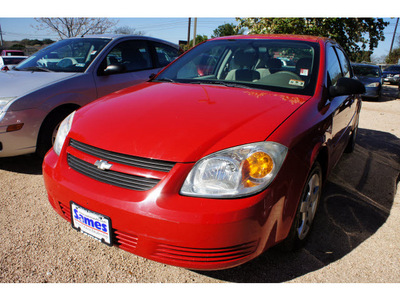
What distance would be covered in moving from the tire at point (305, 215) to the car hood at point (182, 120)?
0.51 m

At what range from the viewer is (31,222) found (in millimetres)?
2297

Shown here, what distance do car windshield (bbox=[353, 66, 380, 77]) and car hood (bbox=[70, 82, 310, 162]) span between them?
40.0 ft

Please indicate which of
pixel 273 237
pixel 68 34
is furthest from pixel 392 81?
pixel 273 237

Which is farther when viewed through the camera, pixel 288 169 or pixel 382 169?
pixel 382 169

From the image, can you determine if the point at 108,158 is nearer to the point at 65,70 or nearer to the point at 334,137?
the point at 334,137

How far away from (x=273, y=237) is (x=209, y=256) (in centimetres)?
37

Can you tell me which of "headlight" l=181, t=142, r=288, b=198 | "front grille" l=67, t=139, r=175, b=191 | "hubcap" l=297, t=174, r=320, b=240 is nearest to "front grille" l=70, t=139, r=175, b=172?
"front grille" l=67, t=139, r=175, b=191

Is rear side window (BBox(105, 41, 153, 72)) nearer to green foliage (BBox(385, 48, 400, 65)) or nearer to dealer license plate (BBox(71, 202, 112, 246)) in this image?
dealer license plate (BBox(71, 202, 112, 246))

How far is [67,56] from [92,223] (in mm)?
3154

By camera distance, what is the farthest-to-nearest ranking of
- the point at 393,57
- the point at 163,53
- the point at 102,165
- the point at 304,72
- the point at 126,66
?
1. the point at 393,57
2. the point at 163,53
3. the point at 126,66
4. the point at 304,72
5. the point at 102,165

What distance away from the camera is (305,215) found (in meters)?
2.02

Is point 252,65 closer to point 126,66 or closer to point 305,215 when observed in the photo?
point 305,215

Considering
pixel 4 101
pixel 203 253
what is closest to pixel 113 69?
pixel 4 101

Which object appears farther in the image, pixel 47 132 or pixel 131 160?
Answer: pixel 47 132
